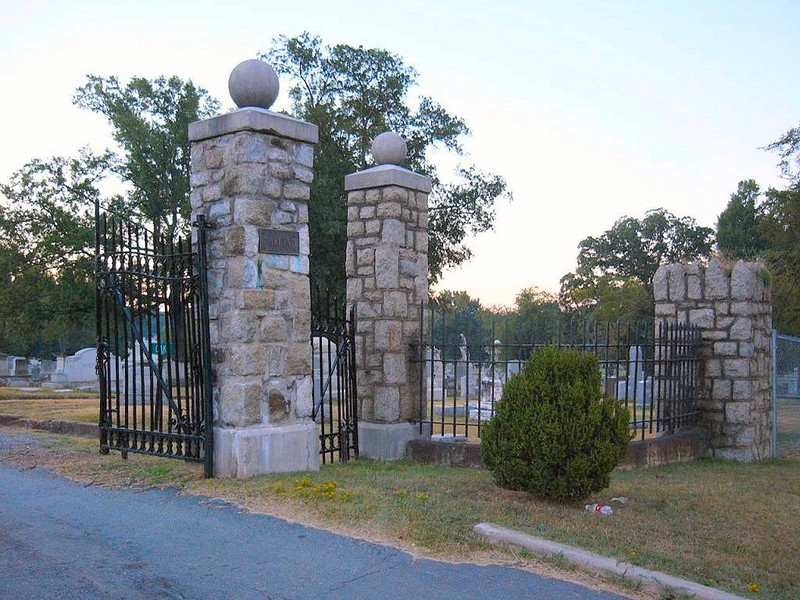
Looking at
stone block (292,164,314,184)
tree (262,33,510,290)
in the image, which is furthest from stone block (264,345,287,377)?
tree (262,33,510,290)

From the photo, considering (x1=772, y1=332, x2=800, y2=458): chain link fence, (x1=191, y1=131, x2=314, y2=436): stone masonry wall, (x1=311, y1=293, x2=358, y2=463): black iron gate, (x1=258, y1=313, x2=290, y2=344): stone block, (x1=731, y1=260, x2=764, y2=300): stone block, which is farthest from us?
(x1=772, y1=332, x2=800, y2=458): chain link fence

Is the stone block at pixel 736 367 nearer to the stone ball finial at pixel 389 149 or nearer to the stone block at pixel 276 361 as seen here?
the stone ball finial at pixel 389 149

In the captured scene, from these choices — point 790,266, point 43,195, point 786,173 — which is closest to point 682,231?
point 786,173

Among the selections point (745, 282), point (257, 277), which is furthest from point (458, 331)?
point (257, 277)

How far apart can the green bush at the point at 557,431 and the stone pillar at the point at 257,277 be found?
2.00m

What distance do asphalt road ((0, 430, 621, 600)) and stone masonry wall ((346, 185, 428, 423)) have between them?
3.26 m

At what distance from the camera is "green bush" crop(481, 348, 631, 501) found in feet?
19.0

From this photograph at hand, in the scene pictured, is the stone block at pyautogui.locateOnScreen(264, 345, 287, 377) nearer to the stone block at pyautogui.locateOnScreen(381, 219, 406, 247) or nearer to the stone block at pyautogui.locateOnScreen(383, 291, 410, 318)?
the stone block at pyautogui.locateOnScreen(383, 291, 410, 318)

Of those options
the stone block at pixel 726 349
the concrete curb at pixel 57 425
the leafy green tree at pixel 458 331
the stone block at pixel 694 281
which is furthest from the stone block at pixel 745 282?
the concrete curb at pixel 57 425

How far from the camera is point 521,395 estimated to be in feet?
20.0

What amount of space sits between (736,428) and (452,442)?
3.92 metres

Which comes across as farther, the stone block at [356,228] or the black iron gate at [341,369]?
the stone block at [356,228]

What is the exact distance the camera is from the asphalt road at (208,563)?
409cm

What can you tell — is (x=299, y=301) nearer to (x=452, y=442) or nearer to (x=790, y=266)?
(x=452, y=442)
